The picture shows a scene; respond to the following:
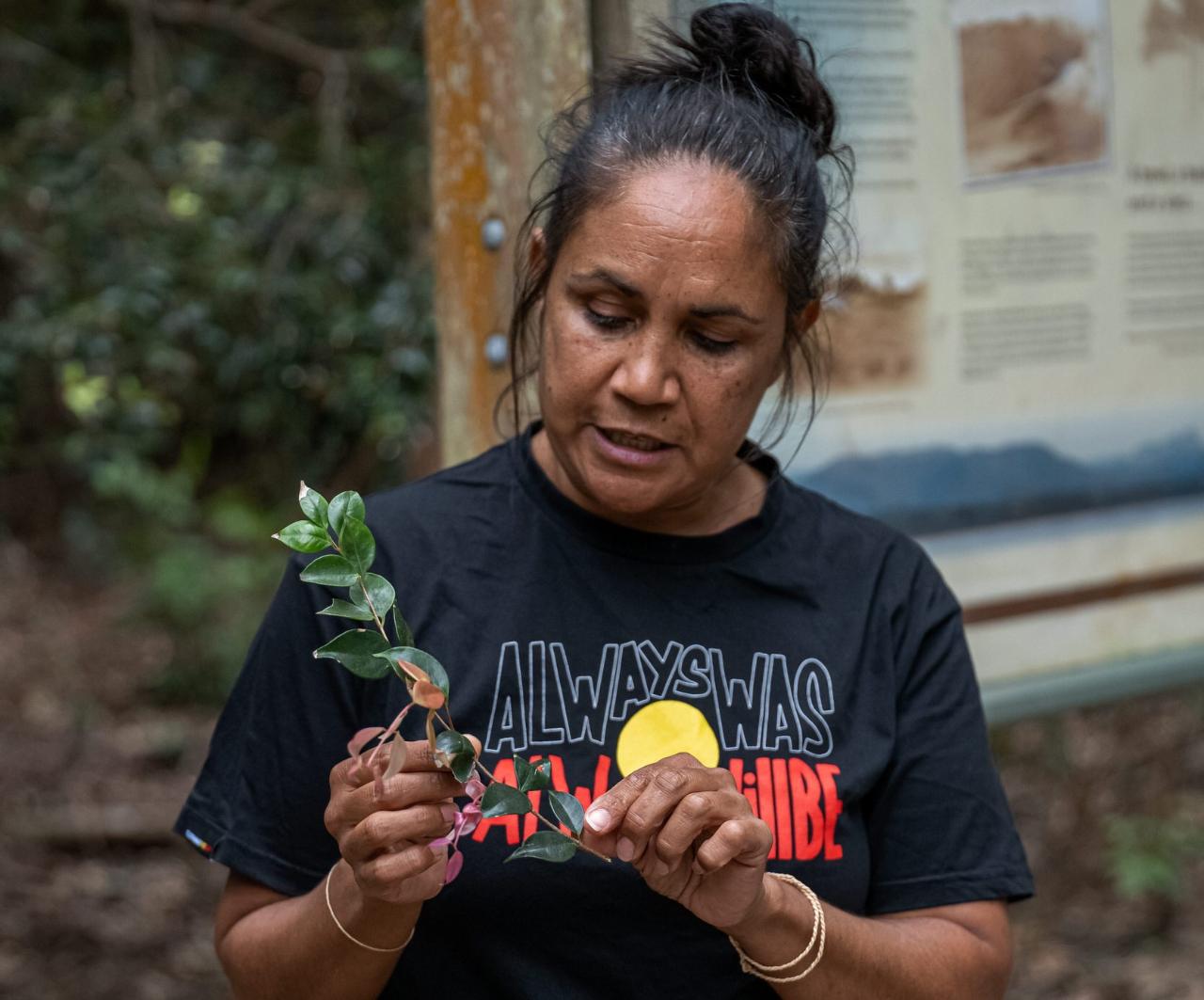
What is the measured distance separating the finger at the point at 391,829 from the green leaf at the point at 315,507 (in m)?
0.26

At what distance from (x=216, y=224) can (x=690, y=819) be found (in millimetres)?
2692

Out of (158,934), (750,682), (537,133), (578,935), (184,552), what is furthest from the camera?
(184,552)

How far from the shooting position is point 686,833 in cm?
129

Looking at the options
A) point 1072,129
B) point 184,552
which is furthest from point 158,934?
point 1072,129

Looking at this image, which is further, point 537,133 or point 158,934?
point 158,934

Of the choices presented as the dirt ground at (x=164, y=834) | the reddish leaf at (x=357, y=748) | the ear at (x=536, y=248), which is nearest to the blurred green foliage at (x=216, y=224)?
the dirt ground at (x=164, y=834)

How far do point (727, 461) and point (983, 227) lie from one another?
101cm

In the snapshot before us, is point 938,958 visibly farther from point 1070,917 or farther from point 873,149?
point 1070,917

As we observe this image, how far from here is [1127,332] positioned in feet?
8.63

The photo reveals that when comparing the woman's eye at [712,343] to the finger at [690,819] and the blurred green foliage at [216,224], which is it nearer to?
the finger at [690,819]

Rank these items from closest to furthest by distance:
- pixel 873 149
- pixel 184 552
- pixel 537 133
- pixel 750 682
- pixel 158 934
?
1. pixel 750 682
2. pixel 537 133
3. pixel 873 149
4. pixel 158 934
5. pixel 184 552

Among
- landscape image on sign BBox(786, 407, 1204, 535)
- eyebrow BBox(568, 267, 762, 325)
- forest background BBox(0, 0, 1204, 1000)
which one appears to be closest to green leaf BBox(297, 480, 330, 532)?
eyebrow BBox(568, 267, 762, 325)

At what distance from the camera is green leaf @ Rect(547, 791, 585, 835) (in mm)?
1281

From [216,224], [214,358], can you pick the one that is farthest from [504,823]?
[214,358]
